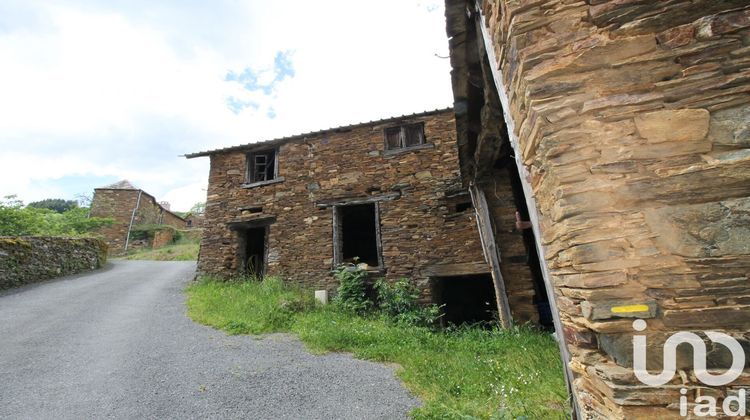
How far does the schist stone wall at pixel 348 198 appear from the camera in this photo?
8039 mm

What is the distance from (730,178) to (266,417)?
13.4ft

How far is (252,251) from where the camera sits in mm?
12820

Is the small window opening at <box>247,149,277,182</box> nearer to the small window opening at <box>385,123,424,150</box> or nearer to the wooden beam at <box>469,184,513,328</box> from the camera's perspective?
the small window opening at <box>385,123,424,150</box>

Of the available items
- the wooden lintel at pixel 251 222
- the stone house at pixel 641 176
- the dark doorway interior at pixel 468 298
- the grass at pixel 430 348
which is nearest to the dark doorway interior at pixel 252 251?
the wooden lintel at pixel 251 222

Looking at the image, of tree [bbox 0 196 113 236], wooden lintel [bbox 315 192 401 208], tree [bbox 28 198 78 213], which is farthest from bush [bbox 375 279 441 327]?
tree [bbox 28 198 78 213]

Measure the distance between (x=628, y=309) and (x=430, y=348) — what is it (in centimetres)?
447

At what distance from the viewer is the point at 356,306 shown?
7539 mm

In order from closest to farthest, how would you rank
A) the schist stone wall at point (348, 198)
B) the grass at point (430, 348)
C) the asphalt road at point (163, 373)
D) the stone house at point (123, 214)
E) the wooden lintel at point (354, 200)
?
the grass at point (430, 348) < the asphalt road at point (163, 373) < the schist stone wall at point (348, 198) < the wooden lintel at point (354, 200) < the stone house at point (123, 214)

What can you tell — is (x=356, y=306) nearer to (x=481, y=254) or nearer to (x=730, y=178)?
(x=481, y=254)

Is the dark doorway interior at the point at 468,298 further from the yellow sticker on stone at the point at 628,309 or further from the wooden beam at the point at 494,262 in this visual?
the yellow sticker on stone at the point at 628,309

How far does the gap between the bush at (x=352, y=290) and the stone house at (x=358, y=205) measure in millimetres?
483

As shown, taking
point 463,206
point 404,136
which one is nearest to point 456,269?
point 463,206

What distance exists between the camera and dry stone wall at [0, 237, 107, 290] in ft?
28.9

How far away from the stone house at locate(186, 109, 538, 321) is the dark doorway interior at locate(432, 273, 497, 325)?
0.03m
